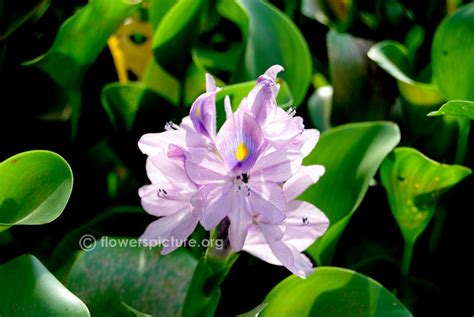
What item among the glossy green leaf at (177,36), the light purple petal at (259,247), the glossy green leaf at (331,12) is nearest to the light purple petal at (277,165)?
the light purple petal at (259,247)

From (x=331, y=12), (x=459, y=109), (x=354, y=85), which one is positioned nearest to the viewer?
(x=459, y=109)

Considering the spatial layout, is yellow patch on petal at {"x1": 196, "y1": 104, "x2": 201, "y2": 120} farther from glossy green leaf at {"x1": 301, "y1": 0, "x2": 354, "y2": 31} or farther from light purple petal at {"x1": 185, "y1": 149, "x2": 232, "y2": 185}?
glossy green leaf at {"x1": 301, "y1": 0, "x2": 354, "y2": 31}

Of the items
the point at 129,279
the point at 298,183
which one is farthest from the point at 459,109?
the point at 129,279

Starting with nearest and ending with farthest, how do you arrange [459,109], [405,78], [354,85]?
[459,109] < [405,78] < [354,85]

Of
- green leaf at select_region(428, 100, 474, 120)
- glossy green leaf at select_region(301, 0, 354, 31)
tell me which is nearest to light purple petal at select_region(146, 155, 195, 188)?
green leaf at select_region(428, 100, 474, 120)

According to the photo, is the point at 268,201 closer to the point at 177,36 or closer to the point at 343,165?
the point at 343,165

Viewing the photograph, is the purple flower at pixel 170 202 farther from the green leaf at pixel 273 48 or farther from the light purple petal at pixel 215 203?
the green leaf at pixel 273 48
